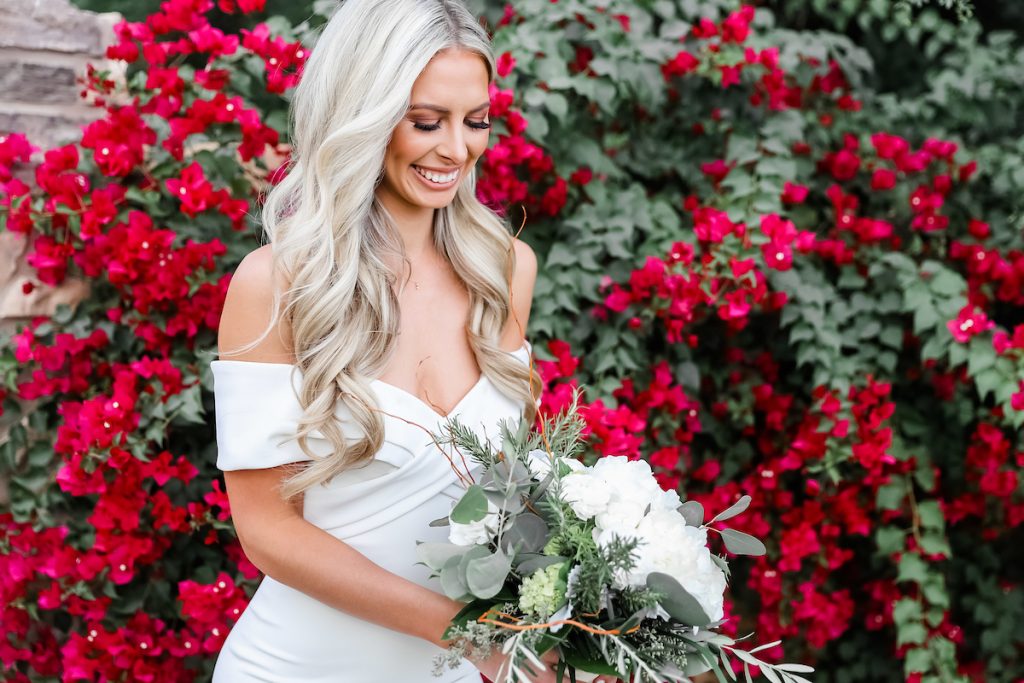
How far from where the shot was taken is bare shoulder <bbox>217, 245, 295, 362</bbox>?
1762mm

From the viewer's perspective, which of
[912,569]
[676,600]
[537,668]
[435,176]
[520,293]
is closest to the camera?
[676,600]

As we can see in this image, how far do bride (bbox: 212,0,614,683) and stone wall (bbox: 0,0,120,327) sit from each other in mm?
1146

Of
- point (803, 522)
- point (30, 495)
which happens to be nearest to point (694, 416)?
point (803, 522)

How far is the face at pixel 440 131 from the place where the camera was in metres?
1.81

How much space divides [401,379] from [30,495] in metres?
1.34

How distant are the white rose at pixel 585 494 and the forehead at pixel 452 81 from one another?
2.48 ft

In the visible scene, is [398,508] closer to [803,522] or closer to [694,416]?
[694,416]

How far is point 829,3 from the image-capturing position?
3.85 m

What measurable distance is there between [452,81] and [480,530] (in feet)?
2.74

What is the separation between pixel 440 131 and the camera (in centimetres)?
184

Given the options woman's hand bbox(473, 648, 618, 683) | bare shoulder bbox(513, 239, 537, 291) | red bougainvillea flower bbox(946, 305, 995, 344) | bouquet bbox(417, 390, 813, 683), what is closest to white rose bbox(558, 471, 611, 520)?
bouquet bbox(417, 390, 813, 683)

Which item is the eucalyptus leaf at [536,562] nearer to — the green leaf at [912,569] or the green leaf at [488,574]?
the green leaf at [488,574]

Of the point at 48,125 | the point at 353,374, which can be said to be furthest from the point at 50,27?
the point at 353,374

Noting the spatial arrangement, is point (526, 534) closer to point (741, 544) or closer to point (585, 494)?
point (585, 494)
